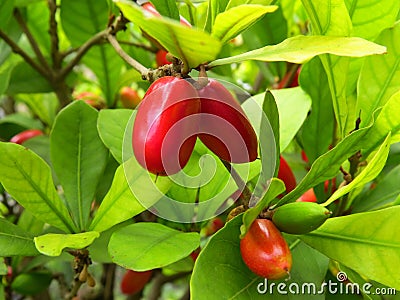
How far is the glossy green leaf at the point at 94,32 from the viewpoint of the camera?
82 cm

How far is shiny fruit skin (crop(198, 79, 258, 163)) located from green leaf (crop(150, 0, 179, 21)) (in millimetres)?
85

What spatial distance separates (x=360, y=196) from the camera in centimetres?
66

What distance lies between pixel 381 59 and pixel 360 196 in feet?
0.60

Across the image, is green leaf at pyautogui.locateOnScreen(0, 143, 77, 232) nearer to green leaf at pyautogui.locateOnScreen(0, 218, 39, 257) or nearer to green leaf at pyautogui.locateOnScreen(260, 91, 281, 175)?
green leaf at pyautogui.locateOnScreen(0, 218, 39, 257)

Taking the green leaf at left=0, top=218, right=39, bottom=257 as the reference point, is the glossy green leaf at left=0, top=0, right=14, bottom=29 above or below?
above

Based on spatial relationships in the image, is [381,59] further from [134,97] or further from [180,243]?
[134,97]

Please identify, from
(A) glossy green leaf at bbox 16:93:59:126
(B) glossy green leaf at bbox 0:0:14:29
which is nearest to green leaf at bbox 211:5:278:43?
(B) glossy green leaf at bbox 0:0:14:29

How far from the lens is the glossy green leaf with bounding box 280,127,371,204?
459mm

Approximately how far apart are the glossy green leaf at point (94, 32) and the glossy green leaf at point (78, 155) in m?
0.27

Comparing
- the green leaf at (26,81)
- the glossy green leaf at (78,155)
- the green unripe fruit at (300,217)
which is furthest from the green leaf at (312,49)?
the green leaf at (26,81)

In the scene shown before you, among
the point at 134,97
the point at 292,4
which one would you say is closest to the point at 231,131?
the point at 292,4

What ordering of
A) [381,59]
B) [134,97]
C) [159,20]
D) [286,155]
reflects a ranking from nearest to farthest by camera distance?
1. [159,20]
2. [381,59]
3. [286,155]
4. [134,97]

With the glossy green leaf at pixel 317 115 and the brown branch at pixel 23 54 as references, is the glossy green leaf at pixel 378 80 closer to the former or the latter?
the glossy green leaf at pixel 317 115

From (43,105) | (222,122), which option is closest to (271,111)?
(222,122)
